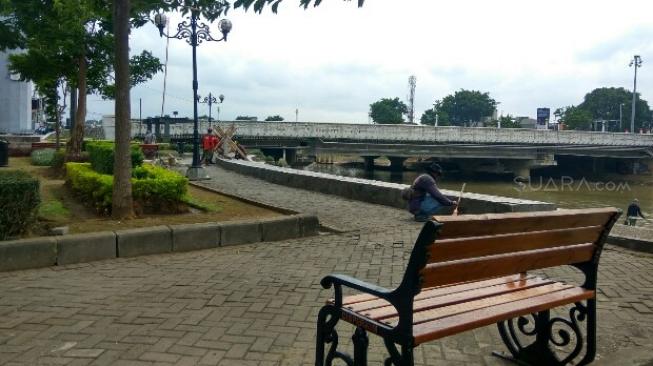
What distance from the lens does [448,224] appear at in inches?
102

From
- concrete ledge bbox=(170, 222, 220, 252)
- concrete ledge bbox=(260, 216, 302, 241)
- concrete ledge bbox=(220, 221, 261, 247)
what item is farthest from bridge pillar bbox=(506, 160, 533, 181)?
concrete ledge bbox=(170, 222, 220, 252)

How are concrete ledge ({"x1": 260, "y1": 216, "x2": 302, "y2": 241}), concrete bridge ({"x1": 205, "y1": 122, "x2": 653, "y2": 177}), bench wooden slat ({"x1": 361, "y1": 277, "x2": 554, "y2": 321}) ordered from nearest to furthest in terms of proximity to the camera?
A: 1. bench wooden slat ({"x1": 361, "y1": 277, "x2": 554, "y2": 321})
2. concrete ledge ({"x1": 260, "y1": 216, "x2": 302, "y2": 241})
3. concrete bridge ({"x1": 205, "y1": 122, "x2": 653, "y2": 177})

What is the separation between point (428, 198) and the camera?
29.6 feet

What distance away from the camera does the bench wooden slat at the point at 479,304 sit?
2.79 meters

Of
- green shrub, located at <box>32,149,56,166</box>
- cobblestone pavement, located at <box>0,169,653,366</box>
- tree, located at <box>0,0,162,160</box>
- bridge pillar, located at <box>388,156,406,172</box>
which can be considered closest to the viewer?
cobblestone pavement, located at <box>0,169,653,366</box>

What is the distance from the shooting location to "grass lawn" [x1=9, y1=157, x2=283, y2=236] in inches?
272

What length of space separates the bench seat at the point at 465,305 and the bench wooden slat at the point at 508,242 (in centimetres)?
30

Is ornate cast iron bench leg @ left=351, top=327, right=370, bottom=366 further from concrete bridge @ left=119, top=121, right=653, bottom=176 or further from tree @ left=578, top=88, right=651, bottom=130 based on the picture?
tree @ left=578, top=88, right=651, bottom=130

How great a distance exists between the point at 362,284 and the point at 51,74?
1566 cm

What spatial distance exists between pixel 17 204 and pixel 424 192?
564 centimetres

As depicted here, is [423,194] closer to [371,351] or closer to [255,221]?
[255,221]

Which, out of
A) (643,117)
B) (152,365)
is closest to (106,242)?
(152,365)

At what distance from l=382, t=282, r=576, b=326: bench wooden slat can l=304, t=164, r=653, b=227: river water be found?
31.2 m

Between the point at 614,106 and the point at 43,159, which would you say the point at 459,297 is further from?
the point at 614,106
